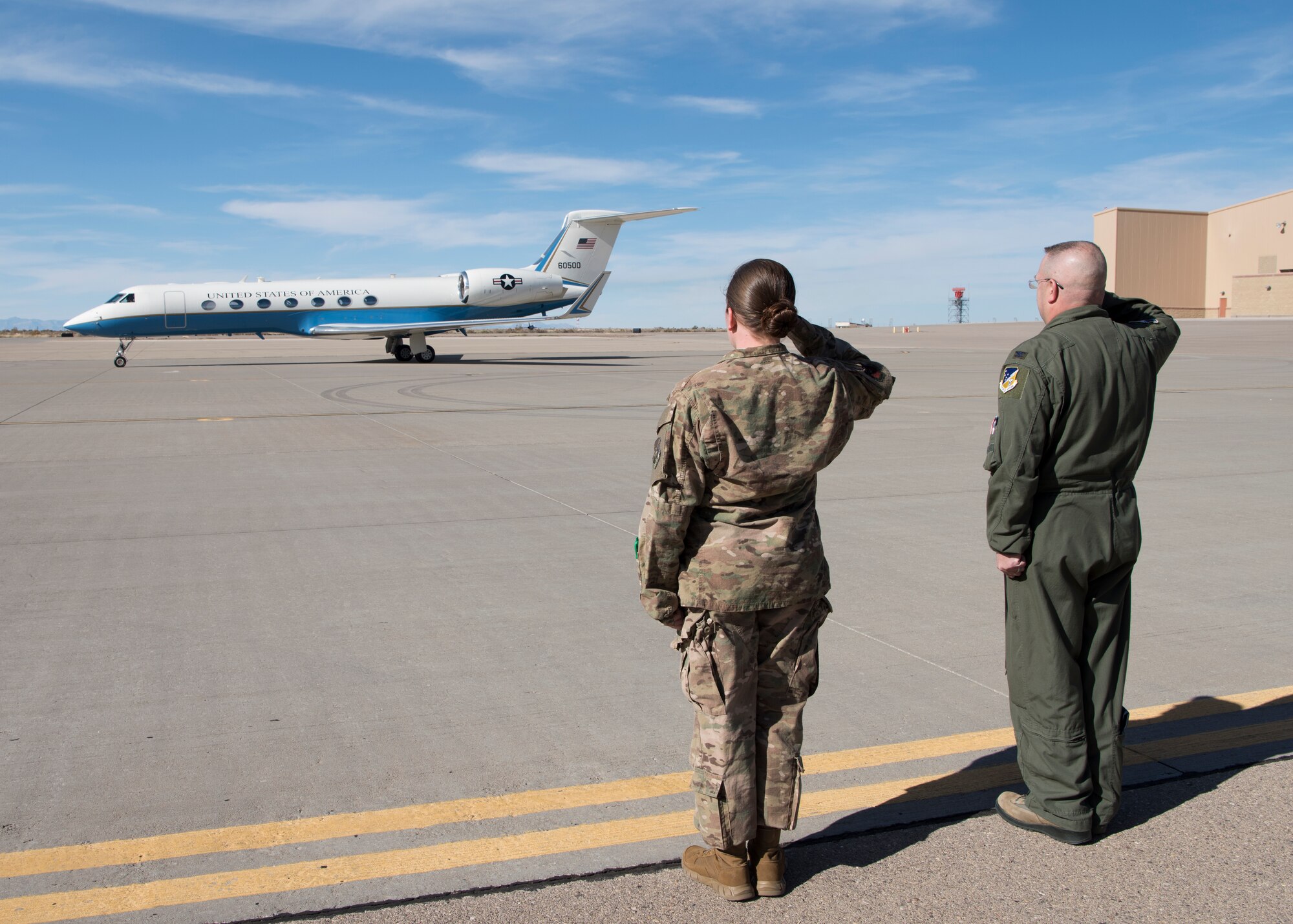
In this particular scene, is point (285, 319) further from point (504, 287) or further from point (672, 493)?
point (672, 493)

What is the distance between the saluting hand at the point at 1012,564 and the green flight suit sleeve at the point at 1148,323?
29.5 inches

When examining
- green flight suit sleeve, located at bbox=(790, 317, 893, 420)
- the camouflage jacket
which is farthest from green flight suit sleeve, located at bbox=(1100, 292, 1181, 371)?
the camouflage jacket

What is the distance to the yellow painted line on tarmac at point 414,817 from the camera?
9.88 feet

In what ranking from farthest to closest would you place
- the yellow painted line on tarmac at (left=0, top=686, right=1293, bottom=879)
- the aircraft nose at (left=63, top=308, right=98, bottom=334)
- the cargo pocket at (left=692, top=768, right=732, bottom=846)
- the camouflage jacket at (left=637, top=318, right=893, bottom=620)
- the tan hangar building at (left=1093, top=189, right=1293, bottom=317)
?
the tan hangar building at (left=1093, top=189, right=1293, bottom=317) → the aircraft nose at (left=63, top=308, right=98, bottom=334) → the yellow painted line on tarmac at (left=0, top=686, right=1293, bottom=879) → the cargo pocket at (left=692, top=768, right=732, bottom=846) → the camouflage jacket at (left=637, top=318, right=893, bottom=620)

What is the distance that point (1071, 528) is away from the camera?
10.1 feet

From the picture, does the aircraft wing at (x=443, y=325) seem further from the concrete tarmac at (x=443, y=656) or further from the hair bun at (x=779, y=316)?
the hair bun at (x=779, y=316)

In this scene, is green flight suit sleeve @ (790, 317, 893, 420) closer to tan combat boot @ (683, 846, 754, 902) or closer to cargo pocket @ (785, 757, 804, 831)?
cargo pocket @ (785, 757, 804, 831)

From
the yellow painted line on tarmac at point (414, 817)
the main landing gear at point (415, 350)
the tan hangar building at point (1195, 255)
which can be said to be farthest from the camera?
the tan hangar building at point (1195, 255)

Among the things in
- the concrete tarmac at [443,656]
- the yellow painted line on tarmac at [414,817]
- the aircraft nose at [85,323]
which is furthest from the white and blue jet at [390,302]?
the yellow painted line on tarmac at [414,817]

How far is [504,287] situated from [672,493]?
3357 cm

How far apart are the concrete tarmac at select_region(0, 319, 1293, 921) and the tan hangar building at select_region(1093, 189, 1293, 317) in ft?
209

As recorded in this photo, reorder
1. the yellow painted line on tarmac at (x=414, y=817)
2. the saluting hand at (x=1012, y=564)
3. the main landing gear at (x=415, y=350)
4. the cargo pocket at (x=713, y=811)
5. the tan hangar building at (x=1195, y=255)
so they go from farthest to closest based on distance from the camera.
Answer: the tan hangar building at (x=1195, y=255)
the main landing gear at (x=415, y=350)
the saluting hand at (x=1012, y=564)
the yellow painted line on tarmac at (x=414, y=817)
the cargo pocket at (x=713, y=811)

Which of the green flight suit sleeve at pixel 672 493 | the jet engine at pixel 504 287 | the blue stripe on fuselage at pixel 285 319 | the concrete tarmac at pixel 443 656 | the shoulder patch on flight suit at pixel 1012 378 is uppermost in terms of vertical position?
the jet engine at pixel 504 287

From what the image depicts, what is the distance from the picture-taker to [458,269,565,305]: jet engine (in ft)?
115
